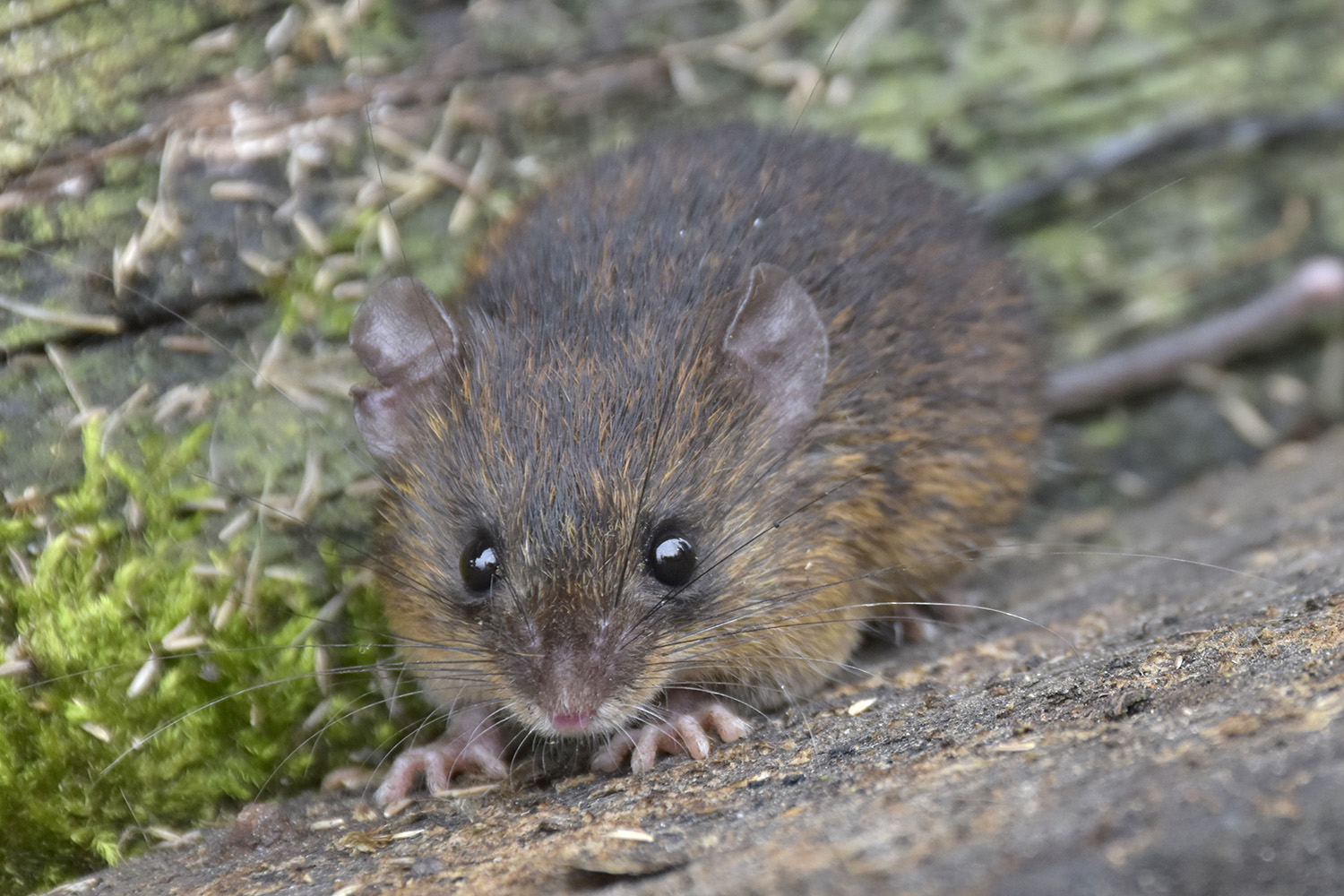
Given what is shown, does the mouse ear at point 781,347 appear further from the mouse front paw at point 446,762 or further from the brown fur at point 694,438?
the mouse front paw at point 446,762

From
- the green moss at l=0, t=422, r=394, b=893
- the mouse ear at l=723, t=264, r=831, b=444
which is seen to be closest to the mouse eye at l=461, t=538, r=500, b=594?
the green moss at l=0, t=422, r=394, b=893

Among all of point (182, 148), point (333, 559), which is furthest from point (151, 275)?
point (333, 559)

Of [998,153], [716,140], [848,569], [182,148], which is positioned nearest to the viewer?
[848,569]

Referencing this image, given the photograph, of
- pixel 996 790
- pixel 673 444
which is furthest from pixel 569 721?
pixel 996 790

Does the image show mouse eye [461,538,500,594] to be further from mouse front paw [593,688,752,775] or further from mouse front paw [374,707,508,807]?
mouse front paw [593,688,752,775]

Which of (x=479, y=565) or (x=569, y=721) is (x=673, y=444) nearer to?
(x=479, y=565)

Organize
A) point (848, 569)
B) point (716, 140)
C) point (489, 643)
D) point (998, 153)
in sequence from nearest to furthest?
1. point (489, 643)
2. point (848, 569)
3. point (716, 140)
4. point (998, 153)

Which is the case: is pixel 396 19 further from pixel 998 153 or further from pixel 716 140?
pixel 998 153

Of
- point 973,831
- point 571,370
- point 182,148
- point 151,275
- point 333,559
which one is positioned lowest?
point 333,559
